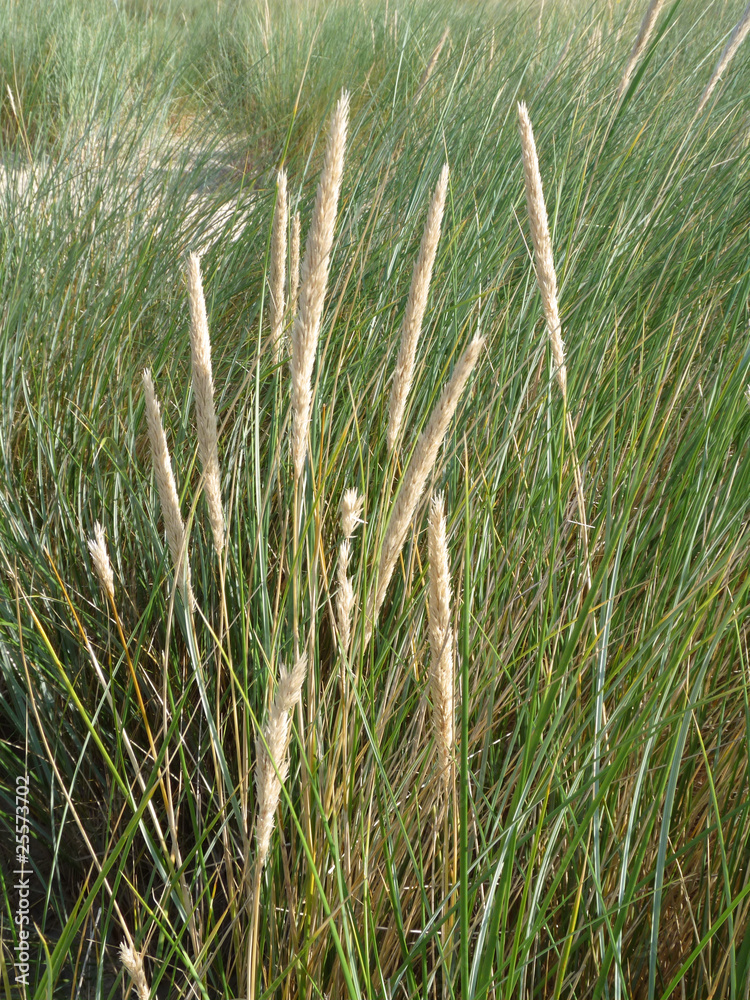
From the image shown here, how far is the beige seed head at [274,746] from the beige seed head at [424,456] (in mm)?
98

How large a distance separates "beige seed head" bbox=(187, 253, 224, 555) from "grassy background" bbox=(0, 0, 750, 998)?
0.09 m

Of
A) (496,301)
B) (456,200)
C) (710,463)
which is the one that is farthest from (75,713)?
(456,200)

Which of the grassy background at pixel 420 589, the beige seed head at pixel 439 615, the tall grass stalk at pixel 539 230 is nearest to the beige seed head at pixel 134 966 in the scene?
the grassy background at pixel 420 589

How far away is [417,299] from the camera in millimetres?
536

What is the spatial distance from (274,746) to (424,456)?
211 mm

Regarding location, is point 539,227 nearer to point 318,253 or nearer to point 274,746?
point 318,253

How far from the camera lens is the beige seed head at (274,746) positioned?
0.45 metres

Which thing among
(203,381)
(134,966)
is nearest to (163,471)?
(203,381)

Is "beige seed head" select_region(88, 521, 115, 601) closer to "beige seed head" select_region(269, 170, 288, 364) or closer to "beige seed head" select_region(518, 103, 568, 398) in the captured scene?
"beige seed head" select_region(269, 170, 288, 364)

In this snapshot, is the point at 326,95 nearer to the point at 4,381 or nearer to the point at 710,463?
the point at 4,381

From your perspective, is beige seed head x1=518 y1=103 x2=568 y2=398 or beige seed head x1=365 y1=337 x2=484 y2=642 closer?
beige seed head x1=365 y1=337 x2=484 y2=642

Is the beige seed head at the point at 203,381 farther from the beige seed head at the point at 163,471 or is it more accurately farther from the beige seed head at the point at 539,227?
the beige seed head at the point at 539,227

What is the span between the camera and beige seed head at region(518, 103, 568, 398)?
2.15 ft

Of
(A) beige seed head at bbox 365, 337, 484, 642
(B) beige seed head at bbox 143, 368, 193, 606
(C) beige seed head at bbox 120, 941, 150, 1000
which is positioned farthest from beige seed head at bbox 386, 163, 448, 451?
(C) beige seed head at bbox 120, 941, 150, 1000
